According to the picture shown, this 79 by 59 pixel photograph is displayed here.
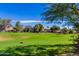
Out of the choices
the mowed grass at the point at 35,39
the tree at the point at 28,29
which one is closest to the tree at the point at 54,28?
the mowed grass at the point at 35,39

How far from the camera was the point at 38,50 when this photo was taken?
2053 millimetres

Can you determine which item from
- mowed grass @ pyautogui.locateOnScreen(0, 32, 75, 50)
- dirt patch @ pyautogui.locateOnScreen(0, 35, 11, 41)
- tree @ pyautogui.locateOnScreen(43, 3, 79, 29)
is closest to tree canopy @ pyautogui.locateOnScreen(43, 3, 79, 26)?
tree @ pyautogui.locateOnScreen(43, 3, 79, 29)

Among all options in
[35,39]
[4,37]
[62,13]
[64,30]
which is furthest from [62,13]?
[4,37]

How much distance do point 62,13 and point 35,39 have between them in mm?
337

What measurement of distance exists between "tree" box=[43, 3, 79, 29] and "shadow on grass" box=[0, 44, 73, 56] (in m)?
0.23

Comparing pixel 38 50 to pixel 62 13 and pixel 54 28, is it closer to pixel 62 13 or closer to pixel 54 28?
pixel 54 28

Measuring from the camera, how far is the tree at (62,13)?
2070 millimetres

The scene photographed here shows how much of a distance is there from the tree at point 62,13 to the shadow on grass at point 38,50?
0.76 feet

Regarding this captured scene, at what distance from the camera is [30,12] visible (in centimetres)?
208

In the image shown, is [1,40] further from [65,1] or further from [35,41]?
[65,1]

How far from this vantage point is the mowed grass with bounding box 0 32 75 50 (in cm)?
206

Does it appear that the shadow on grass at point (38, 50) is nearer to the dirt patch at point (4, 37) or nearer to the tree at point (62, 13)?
the dirt patch at point (4, 37)

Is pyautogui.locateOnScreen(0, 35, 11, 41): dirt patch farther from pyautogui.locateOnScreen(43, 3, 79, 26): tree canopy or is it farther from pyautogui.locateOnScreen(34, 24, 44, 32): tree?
pyautogui.locateOnScreen(43, 3, 79, 26): tree canopy

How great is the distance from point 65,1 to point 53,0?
11 centimetres
